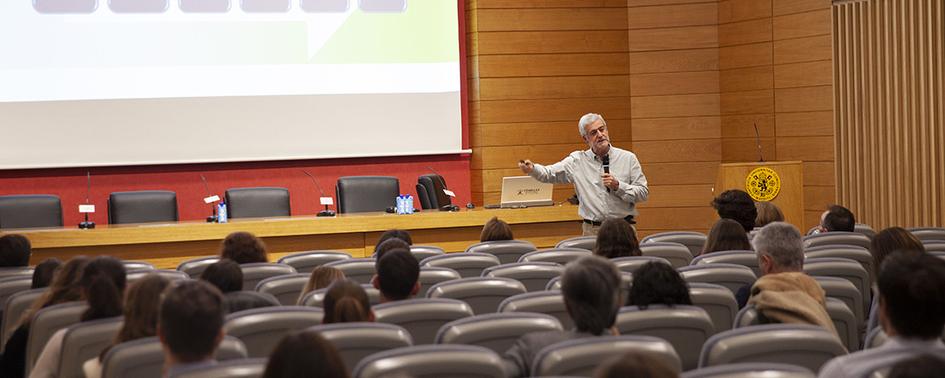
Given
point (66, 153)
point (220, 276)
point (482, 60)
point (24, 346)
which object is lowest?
point (24, 346)

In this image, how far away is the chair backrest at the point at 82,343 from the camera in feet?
12.0

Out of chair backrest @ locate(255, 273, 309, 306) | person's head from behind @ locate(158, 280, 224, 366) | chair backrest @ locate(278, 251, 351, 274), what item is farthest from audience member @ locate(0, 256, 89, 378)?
chair backrest @ locate(278, 251, 351, 274)

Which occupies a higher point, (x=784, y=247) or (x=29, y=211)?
(x=29, y=211)

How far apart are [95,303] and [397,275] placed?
1087 mm

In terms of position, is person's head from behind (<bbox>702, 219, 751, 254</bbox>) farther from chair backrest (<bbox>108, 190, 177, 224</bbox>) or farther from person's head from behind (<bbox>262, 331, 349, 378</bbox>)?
chair backrest (<bbox>108, 190, 177, 224</bbox>)

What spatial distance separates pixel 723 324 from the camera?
4137mm

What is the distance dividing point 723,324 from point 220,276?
197cm

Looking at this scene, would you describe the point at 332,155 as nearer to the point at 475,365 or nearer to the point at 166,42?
the point at 166,42

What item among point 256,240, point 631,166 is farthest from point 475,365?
point 631,166

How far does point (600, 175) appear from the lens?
7.53 m

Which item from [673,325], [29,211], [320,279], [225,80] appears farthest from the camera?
[225,80]

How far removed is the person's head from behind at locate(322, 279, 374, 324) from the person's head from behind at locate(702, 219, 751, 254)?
2.37m

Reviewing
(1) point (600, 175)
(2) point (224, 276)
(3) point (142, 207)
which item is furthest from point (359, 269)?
(3) point (142, 207)

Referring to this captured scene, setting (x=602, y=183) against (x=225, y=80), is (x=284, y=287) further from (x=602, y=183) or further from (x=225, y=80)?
(x=225, y=80)
